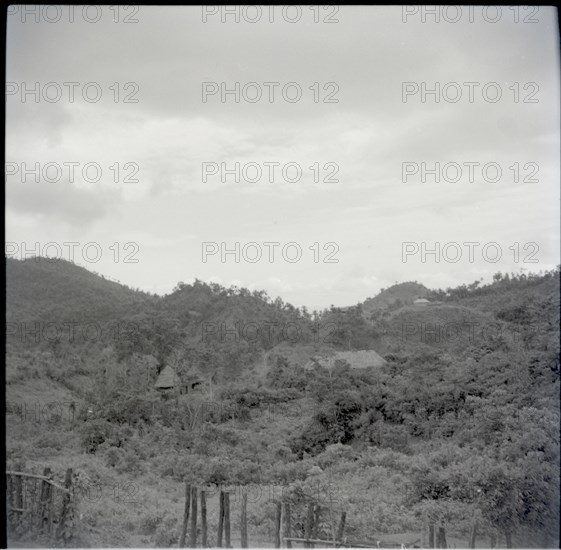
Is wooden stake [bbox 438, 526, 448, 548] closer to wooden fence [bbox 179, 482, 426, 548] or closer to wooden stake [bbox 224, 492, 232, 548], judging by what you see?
wooden fence [bbox 179, 482, 426, 548]

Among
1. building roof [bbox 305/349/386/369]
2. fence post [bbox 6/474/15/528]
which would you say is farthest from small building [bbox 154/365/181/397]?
fence post [bbox 6/474/15/528]

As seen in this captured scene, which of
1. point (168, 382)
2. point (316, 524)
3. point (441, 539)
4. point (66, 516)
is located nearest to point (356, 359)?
point (168, 382)

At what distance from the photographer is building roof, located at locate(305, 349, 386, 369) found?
286 inches

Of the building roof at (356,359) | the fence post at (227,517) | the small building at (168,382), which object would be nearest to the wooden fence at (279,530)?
the fence post at (227,517)

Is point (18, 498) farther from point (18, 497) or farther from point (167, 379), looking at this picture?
point (167, 379)

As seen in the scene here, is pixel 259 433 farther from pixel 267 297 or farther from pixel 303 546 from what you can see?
pixel 303 546

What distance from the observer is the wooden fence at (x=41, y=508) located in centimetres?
407

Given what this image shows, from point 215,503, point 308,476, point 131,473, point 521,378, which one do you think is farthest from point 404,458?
point 131,473

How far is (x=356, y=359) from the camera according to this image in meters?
7.41

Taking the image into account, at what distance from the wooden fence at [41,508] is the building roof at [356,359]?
148 inches

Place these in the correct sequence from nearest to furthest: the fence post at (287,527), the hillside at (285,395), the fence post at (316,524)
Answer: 1. the fence post at (287,527)
2. the fence post at (316,524)
3. the hillside at (285,395)

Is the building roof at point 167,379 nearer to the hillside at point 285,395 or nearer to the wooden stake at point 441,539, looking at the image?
the hillside at point 285,395

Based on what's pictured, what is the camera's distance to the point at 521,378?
6.43 metres

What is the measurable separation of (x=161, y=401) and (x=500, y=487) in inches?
166
